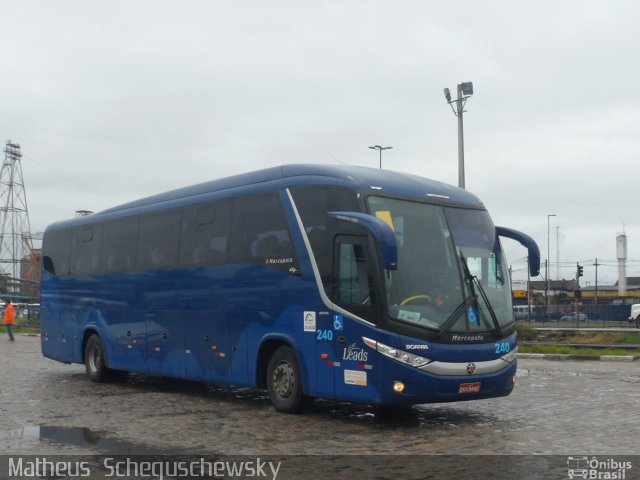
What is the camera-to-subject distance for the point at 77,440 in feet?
32.8

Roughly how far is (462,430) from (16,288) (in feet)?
325

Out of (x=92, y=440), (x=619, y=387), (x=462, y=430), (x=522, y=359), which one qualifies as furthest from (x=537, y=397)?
(x=522, y=359)

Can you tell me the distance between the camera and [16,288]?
334 feet

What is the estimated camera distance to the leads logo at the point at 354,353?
10.9m

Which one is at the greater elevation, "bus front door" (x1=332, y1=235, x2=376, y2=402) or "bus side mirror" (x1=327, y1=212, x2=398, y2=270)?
"bus side mirror" (x1=327, y1=212, x2=398, y2=270)

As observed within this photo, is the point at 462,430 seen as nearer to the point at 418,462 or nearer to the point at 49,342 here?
the point at 418,462

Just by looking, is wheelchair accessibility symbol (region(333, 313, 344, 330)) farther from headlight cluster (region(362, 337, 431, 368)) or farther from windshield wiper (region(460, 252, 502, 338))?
windshield wiper (region(460, 252, 502, 338))

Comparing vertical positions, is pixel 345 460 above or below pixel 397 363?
below

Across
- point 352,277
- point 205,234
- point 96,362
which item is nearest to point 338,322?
point 352,277

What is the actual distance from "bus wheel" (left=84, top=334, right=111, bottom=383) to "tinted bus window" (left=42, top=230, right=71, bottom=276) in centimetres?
190

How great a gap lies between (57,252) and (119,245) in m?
3.22

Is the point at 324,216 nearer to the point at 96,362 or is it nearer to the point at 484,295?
the point at 484,295

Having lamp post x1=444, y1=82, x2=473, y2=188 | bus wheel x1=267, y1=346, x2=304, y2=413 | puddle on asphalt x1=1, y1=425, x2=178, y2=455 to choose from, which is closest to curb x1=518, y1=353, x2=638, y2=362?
lamp post x1=444, y1=82, x2=473, y2=188

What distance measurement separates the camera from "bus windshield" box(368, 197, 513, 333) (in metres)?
10.7
